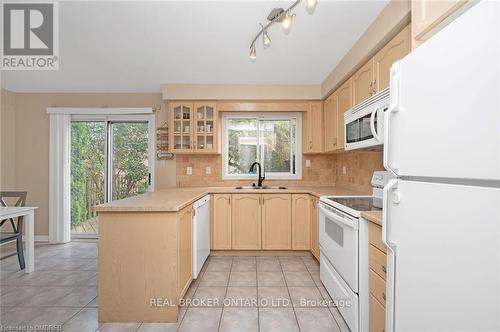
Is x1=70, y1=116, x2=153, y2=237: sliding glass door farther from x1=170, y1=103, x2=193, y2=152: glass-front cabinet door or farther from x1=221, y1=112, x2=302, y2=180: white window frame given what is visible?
x1=221, y1=112, x2=302, y2=180: white window frame

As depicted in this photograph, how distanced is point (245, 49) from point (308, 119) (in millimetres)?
1515

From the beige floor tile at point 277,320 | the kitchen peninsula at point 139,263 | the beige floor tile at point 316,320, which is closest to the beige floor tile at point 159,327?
the kitchen peninsula at point 139,263

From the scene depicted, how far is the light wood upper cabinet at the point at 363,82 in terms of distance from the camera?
2.07m

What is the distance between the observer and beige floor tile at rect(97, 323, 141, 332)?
5.57 ft

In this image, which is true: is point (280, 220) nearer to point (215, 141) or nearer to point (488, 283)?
point (215, 141)

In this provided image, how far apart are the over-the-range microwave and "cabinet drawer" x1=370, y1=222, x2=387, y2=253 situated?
0.56 meters

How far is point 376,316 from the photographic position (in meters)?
1.43

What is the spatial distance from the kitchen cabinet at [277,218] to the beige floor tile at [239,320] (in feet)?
4.17

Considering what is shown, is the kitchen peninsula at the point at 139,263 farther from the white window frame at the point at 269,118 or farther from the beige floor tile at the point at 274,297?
the white window frame at the point at 269,118

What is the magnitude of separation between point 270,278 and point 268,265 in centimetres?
36

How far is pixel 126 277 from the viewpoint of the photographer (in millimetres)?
1754

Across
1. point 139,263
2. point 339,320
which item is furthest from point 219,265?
point 339,320

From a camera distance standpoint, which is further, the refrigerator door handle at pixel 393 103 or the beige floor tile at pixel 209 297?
the beige floor tile at pixel 209 297

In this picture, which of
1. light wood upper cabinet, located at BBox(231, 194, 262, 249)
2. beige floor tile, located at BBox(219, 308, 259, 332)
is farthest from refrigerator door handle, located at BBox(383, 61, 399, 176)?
light wood upper cabinet, located at BBox(231, 194, 262, 249)
